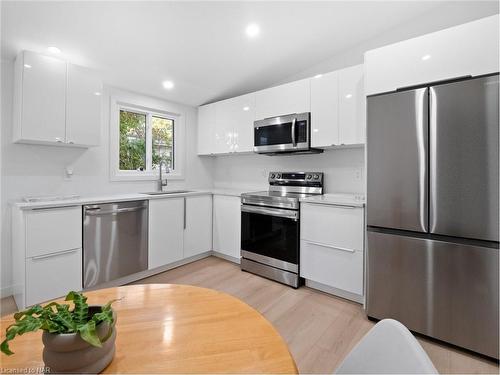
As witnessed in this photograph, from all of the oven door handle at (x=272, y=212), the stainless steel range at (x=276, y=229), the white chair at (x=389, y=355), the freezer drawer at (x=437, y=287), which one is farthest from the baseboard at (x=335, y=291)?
the white chair at (x=389, y=355)

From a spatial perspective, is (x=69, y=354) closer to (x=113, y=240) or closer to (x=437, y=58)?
(x=113, y=240)

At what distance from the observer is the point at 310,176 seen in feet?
10.7

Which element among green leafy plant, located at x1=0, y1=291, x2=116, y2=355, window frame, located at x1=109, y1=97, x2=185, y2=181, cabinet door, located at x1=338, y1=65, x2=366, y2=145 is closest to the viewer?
green leafy plant, located at x1=0, y1=291, x2=116, y2=355

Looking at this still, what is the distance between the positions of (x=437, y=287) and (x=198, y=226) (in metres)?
2.68

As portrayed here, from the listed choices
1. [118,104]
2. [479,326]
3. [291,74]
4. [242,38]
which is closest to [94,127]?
[118,104]

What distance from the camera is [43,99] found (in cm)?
237

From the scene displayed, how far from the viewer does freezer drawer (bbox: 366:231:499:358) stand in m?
1.67

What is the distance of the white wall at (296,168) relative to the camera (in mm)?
2971

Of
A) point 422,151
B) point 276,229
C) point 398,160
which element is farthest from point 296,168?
point 422,151

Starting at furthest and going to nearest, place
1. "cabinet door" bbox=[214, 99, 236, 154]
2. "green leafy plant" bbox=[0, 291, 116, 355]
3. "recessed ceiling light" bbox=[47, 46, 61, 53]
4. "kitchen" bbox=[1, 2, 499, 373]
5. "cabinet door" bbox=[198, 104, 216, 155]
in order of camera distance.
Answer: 1. "cabinet door" bbox=[198, 104, 216, 155]
2. "cabinet door" bbox=[214, 99, 236, 154]
3. "recessed ceiling light" bbox=[47, 46, 61, 53]
4. "kitchen" bbox=[1, 2, 499, 373]
5. "green leafy plant" bbox=[0, 291, 116, 355]

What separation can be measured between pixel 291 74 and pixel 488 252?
2.88 m

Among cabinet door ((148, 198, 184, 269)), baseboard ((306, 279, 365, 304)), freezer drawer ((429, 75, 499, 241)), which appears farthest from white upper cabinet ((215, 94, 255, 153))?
freezer drawer ((429, 75, 499, 241))

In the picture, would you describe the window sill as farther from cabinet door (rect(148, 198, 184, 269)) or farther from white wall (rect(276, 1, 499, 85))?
white wall (rect(276, 1, 499, 85))

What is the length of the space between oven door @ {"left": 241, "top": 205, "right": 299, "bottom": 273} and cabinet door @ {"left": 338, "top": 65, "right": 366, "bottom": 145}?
3.24 ft
